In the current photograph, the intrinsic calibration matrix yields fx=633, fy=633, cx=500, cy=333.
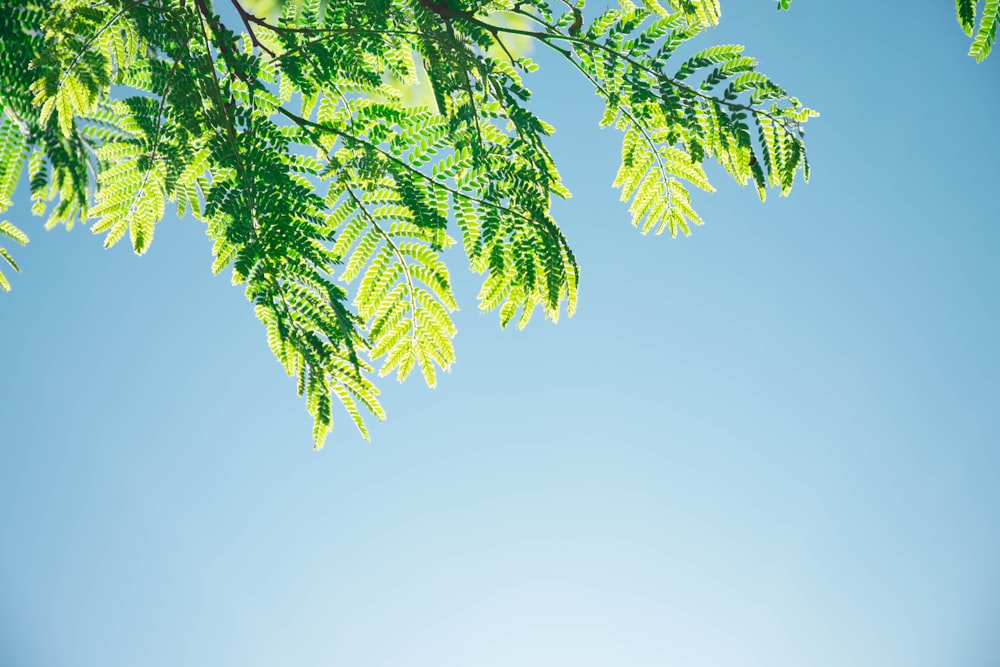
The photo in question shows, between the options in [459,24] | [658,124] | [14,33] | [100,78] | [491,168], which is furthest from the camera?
[658,124]

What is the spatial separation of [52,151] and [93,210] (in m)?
0.23

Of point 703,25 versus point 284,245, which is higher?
point 703,25

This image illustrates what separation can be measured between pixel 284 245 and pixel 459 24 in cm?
100

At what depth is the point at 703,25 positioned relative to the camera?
250 centimetres

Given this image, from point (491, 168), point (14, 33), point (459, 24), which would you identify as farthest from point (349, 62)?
point (14, 33)

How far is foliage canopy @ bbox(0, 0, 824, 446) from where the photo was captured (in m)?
2.18

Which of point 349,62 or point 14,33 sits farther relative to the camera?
point 349,62

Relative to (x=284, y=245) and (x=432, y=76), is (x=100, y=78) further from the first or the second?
(x=432, y=76)

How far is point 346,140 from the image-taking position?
2383 millimetres

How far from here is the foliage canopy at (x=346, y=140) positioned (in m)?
2.18

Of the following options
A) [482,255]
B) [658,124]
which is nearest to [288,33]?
[482,255]

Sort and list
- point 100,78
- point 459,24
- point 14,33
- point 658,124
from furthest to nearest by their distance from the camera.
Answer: point 658,124
point 459,24
point 100,78
point 14,33

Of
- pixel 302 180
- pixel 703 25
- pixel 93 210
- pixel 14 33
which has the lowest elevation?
pixel 93 210

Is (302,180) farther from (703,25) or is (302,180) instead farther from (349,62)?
(703,25)
